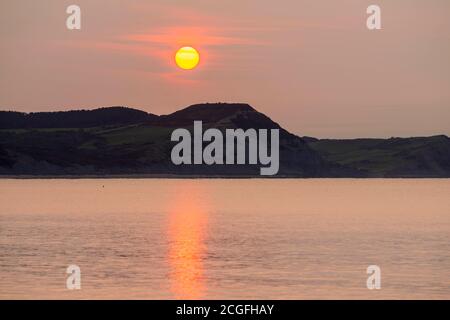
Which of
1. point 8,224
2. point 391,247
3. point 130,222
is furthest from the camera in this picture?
point 130,222

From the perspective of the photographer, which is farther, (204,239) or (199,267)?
(204,239)

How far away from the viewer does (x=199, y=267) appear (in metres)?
65.7

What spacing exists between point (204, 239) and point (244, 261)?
2329 centimetres

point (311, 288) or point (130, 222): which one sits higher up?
point (130, 222)

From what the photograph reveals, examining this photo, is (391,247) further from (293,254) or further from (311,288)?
(311,288)

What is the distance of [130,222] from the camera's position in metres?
123

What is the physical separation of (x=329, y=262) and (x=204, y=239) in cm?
2650

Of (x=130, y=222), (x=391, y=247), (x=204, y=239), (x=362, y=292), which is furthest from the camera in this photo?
(x=130, y=222)
